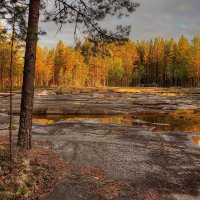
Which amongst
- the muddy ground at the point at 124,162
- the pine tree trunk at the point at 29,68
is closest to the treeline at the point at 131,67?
the muddy ground at the point at 124,162

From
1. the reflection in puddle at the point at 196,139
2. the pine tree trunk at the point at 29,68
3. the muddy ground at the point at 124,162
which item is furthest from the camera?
the reflection in puddle at the point at 196,139

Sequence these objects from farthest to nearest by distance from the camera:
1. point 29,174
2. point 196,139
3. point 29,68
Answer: point 196,139 < point 29,68 < point 29,174

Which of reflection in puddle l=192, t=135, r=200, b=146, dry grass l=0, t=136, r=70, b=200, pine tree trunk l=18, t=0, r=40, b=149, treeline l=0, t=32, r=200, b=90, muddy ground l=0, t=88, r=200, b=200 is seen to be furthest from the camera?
treeline l=0, t=32, r=200, b=90

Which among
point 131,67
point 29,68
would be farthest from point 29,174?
point 131,67

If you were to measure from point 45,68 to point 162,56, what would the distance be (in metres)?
42.1

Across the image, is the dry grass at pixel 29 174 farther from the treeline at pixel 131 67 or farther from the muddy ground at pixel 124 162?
the treeline at pixel 131 67

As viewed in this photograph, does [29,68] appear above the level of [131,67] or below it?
below

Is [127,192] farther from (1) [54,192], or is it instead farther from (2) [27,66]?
(2) [27,66]

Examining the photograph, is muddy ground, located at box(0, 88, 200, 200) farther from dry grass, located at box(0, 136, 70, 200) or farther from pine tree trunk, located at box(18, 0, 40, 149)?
pine tree trunk, located at box(18, 0, 40, 149)

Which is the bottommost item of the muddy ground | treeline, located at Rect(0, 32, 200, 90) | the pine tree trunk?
the muddy ground

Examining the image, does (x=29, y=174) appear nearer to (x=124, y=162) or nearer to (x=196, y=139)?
(x=124, y=162)

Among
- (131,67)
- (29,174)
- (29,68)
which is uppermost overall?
(131,67)

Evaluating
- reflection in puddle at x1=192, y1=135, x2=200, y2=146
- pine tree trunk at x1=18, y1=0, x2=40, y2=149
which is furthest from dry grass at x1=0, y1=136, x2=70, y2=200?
reflection in puddle at x1=192, y1=135, x2=200, y2=146

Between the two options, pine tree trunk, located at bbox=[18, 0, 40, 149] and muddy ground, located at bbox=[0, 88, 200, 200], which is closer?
muddy ground, located at bbox=[0, 88, 200, 200]
